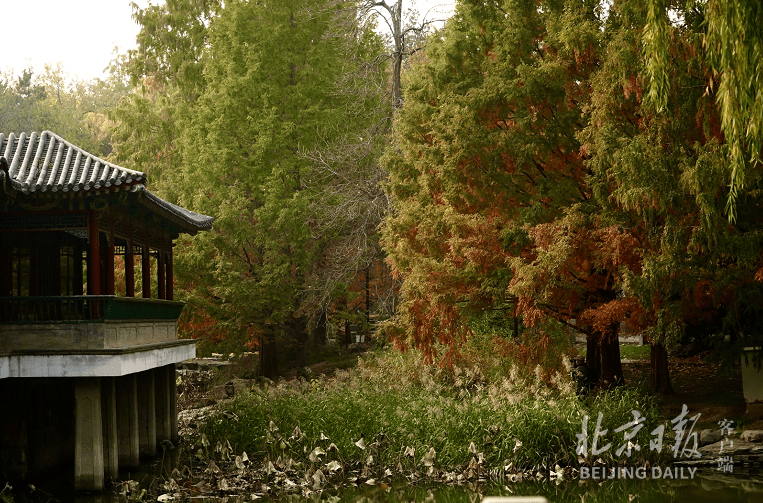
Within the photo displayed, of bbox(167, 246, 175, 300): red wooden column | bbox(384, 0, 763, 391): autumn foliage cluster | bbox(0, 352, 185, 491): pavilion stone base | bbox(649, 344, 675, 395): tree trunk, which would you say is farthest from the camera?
bbox(167, 246, 175, 300): red wooden column

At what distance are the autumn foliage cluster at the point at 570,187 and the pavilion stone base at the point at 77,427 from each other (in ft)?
21.1

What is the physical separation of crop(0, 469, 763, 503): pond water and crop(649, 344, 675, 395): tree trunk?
377cm

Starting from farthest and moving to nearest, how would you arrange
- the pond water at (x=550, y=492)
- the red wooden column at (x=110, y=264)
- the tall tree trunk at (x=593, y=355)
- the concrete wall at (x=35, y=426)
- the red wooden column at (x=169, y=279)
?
the red wooden column at (x=169, y=279)
the tall tree trunk at (x=593, y=355)
the red wooden column at (x=110, y=264)
the concrete wall at (x=35, y=426)
the pond water at (x=550, y=492)

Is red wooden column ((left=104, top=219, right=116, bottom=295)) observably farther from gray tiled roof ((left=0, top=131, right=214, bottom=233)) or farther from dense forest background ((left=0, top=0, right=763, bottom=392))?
dense forest background ((left=0, top=0, right=763, bottom=392))

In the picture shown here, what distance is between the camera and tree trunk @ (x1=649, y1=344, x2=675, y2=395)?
18.5 meters

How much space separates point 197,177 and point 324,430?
1432 centimetres

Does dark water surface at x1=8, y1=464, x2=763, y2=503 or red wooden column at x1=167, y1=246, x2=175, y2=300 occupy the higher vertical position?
red wooden column at x1=167, y1=246, x2=175, y2=300

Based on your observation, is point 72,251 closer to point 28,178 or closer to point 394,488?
point 28,178

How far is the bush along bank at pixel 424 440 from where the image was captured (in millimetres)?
14750

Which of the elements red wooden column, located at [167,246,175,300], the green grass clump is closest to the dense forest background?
the green grass clump

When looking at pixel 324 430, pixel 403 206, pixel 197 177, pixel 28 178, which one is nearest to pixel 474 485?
pixel 324 430

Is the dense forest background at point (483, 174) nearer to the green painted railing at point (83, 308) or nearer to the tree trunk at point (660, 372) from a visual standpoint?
the tree trunk at point (660, 372)

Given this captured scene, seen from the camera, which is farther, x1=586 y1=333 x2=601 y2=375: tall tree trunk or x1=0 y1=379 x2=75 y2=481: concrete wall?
x1=586 y1=333 x2=601 y2=375: tall tree trunk

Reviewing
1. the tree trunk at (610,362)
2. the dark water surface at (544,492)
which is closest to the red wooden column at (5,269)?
the dark water surface at (544,492)
